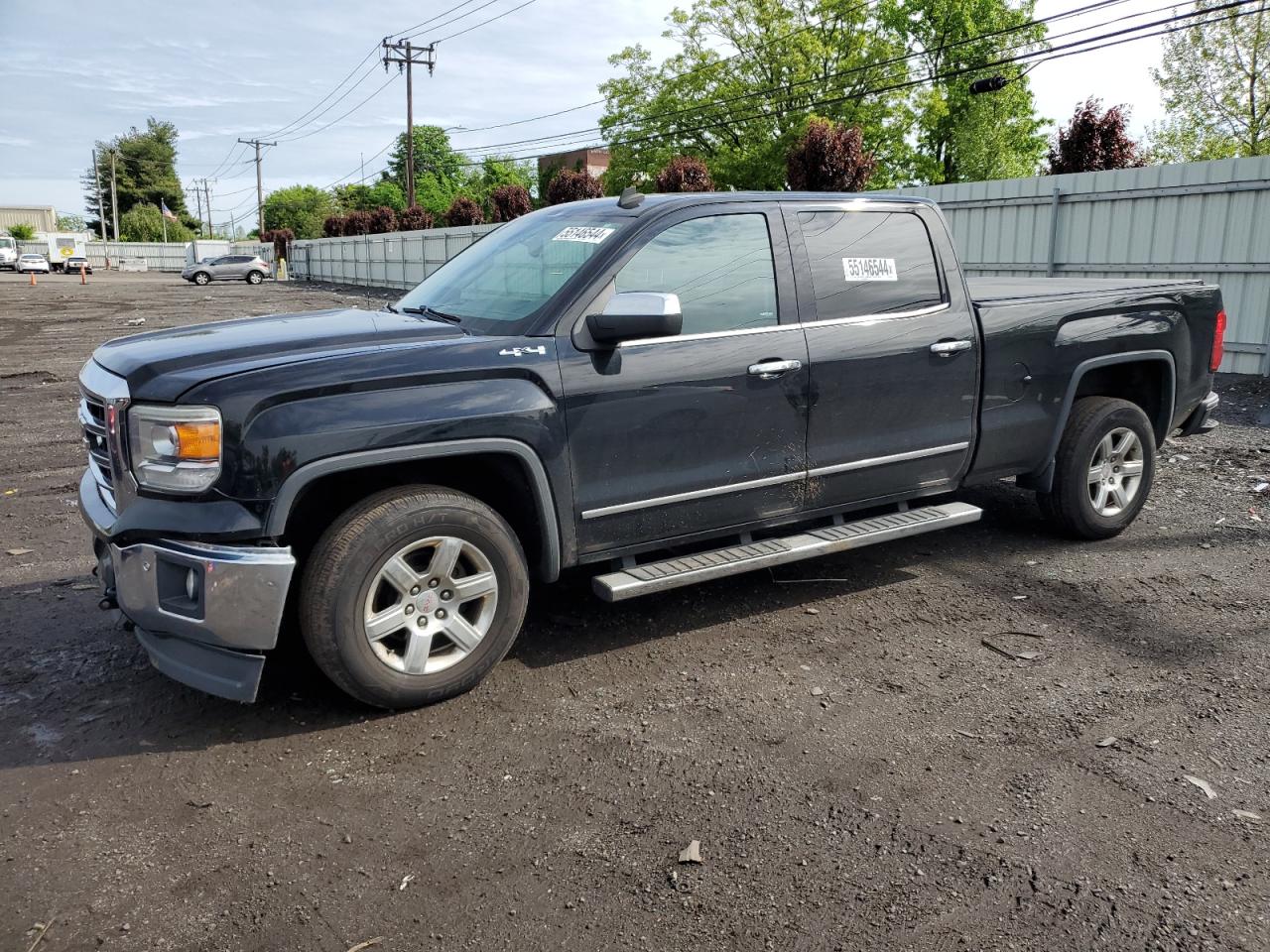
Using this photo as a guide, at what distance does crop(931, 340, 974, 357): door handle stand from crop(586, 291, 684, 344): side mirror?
163cm

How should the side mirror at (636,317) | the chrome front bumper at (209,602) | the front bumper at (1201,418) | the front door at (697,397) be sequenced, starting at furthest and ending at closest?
the front bumper at (1201,418) < the front door at (697,397) < the side mirror at (636,317) < the chrome front bumper at (209,602)

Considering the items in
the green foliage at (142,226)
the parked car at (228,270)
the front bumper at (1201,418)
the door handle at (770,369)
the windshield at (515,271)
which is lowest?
the front bumper at (1201,418)

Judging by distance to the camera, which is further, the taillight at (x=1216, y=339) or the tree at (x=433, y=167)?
the tree at (x=433, y=167)

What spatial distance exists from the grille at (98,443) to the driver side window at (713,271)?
6.82 feet

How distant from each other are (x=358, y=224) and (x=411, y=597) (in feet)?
173

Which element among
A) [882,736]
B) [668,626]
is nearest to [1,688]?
[668,626]

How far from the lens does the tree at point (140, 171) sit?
373 ft

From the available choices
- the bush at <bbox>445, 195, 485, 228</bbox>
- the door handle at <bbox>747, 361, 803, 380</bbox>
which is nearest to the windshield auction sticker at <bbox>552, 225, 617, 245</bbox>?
the door handle at <bbox>747, 361, 803, 380</bbox>

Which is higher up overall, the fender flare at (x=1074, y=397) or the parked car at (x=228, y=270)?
the parked car at (x=228, y=270)

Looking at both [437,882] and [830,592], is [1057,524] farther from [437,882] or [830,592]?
[437,882]

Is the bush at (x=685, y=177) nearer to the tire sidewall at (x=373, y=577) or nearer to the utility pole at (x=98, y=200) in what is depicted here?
the tire sidewall at (x=373, y=577)

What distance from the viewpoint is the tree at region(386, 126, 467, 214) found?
4218 inches

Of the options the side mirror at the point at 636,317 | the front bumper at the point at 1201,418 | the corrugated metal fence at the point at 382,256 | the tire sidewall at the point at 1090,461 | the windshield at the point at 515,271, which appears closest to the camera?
the side mirror at the point at 636,317

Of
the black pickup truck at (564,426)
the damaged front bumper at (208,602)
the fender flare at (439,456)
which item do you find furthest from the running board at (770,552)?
the damaged front bumper at (208,602)
